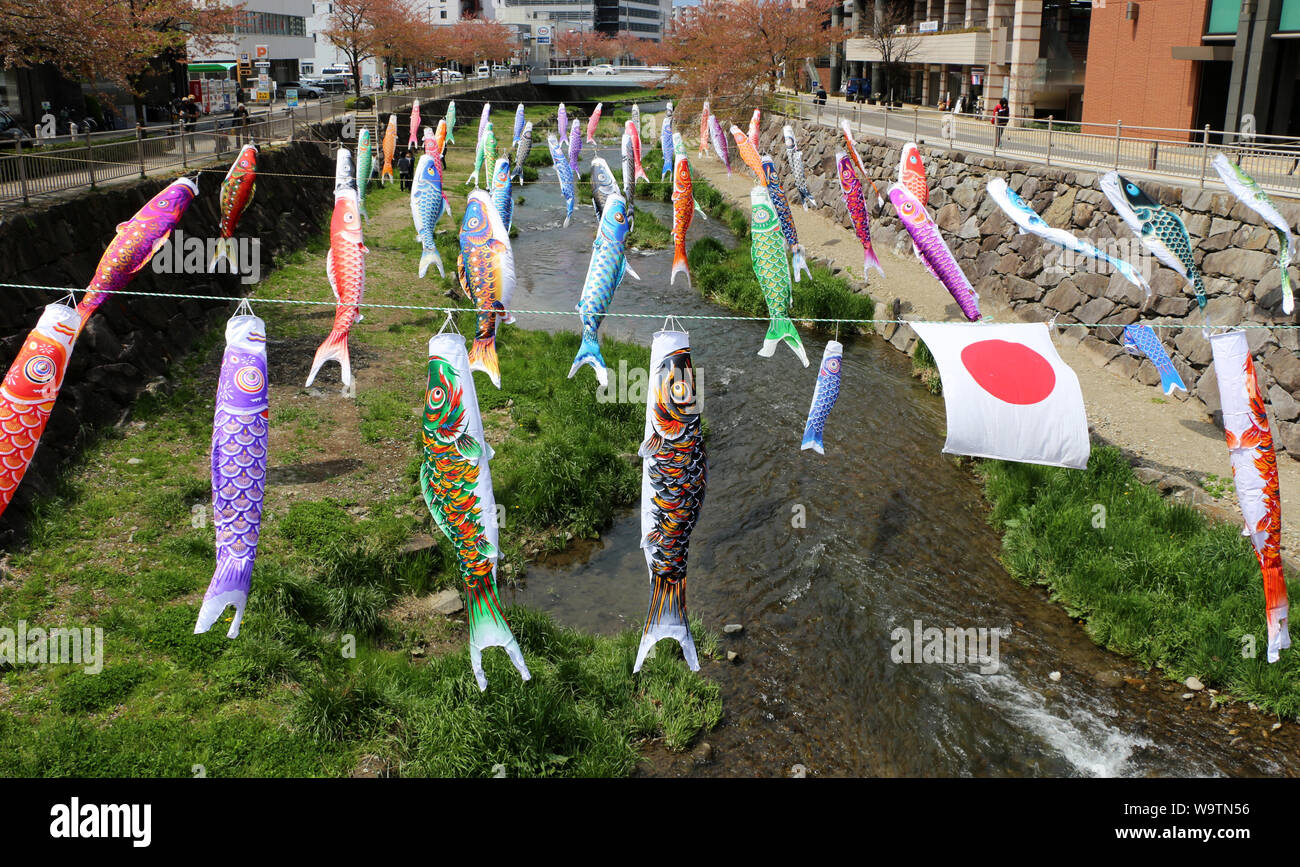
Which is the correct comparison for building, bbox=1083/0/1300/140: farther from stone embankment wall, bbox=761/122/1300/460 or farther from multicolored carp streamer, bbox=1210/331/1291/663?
multicolored carp streamer, bbox=1210/331/1291/663

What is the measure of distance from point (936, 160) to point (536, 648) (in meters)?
19.8

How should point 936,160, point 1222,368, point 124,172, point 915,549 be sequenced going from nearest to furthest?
point 1222,368 < point 915,549 < point 124,172 < point 936,160

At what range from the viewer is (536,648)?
9.63 m

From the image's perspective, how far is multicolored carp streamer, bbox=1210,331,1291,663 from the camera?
26.1 ft

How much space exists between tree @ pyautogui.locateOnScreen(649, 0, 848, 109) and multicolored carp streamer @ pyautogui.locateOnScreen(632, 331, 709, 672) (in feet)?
113

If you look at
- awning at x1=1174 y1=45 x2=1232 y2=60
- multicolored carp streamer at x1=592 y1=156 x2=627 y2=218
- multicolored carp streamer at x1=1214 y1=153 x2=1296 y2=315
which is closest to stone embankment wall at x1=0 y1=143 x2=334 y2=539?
multicolored carp streamer at x1=592 y1=156 x2=627 y2=218

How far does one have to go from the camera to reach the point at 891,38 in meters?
50.0

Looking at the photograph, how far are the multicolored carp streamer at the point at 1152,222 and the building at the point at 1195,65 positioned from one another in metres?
8.16

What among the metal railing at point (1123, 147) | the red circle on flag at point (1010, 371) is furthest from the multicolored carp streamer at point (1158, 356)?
the red circle on flag at point (1010, 371)

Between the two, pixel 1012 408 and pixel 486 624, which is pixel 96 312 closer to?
pixel 486 624

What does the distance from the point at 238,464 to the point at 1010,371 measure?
260 inches

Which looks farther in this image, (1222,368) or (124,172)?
(124,172)
